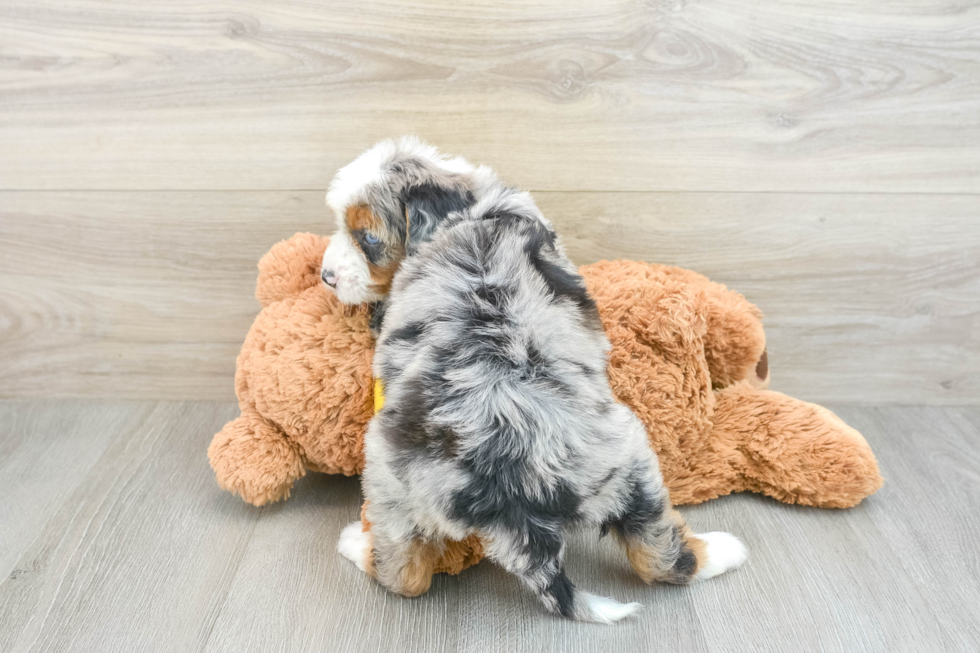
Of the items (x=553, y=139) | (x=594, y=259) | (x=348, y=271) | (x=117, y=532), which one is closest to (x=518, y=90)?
(x=553, y=139)

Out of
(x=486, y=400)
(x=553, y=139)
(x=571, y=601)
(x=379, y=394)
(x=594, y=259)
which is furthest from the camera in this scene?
(x=594, y=259)

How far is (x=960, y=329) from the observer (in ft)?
6.88

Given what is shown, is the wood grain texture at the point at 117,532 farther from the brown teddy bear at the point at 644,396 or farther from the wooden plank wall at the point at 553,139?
the wooden plank wall at the point at 553,139

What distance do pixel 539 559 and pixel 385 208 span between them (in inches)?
29.7

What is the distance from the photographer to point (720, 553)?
5.02ft

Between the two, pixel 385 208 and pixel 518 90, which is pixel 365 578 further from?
pixel 518 90

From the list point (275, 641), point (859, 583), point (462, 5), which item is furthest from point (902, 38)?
point (275, 641)

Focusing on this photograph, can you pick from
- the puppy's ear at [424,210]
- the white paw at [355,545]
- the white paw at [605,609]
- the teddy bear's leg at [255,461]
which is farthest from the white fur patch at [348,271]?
the white paw at [605,609]

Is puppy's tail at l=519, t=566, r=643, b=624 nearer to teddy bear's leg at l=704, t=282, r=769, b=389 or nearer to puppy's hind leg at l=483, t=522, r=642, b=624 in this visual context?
puppy's hind leg at l=483, t=522, r=642, b=624

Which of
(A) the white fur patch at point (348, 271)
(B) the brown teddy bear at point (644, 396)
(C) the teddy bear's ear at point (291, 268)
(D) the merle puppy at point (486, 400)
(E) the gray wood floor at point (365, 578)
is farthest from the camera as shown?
(C) the teddy bear's ear at point (291, 268)

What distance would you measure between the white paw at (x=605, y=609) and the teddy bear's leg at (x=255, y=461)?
0.78 metres

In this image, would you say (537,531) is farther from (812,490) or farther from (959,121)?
(959,121)

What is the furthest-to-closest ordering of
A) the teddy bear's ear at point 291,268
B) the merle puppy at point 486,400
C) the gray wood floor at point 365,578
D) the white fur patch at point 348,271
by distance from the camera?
1. the teddy bear's ear at point 291,268
2. the white fur patch at point 348,271
3. the gray wood floor at point 365,578
4. the merle puppy at point 486,400

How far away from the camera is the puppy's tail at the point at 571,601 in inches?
51.5
